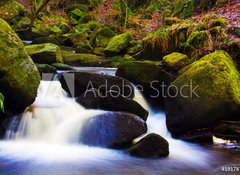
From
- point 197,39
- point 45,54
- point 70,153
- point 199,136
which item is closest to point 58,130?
point 70,153

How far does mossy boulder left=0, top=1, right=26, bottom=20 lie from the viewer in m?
18.9

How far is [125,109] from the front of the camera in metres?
5.99

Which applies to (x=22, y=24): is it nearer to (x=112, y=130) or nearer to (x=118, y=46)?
(x=118, y=46)

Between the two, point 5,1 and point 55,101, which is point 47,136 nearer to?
point 55,101

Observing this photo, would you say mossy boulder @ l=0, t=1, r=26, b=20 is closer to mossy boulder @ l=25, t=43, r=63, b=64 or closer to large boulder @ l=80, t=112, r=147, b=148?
mossy boulder @ l=25, t=43, r=63, b=64

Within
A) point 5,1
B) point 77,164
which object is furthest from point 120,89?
point 5,1

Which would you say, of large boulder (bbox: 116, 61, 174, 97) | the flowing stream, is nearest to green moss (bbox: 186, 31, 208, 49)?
large boulder (bbox: 116, 61, 174, 97)

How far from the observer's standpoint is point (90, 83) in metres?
6.70

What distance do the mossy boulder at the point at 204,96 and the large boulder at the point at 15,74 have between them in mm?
2771

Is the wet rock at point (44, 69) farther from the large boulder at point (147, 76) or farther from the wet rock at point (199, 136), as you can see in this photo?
the wet rock at point (199, 136)

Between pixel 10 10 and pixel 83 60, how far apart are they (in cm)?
1096

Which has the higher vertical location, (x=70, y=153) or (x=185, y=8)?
(x=185, y=8)

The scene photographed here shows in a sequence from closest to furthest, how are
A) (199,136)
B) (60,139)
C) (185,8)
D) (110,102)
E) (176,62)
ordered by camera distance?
(60,139) < (199,136) < (110,102) < (176,62) < (185,8)

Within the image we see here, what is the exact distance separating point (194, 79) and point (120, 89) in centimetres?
169
